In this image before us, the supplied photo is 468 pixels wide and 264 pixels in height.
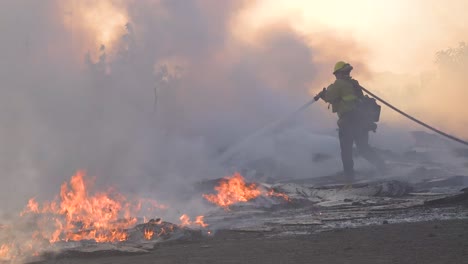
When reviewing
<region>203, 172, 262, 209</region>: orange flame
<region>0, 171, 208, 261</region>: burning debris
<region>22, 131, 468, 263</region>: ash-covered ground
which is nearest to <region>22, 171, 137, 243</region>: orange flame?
<region>0, 171, 208, 261</region>: burning debris

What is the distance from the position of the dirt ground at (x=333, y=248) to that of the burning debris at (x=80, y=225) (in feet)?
1.34

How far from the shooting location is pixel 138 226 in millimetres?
7672

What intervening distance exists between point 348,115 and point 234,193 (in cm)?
519

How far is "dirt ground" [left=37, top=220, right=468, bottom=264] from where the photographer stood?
18.0ft

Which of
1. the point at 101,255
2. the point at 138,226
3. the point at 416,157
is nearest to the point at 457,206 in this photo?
the point at 138,226

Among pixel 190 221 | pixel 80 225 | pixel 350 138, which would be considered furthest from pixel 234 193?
pixel 350 138

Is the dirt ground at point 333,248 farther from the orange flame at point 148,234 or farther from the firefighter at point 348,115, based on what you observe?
the firefighter at point 348,115

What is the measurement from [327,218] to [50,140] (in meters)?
7.40

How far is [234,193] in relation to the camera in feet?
37.9

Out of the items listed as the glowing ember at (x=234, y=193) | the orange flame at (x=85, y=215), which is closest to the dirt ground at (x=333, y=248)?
the orange flame at (x=85, y=215)

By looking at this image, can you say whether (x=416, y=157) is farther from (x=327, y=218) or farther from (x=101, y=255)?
(x=101, y=255)

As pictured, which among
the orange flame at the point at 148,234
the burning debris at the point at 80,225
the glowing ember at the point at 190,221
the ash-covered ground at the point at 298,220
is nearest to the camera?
the ash-covered ground at the point at 298,220

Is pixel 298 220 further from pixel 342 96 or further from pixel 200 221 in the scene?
pixel 342 96

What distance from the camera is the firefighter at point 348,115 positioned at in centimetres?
1527
